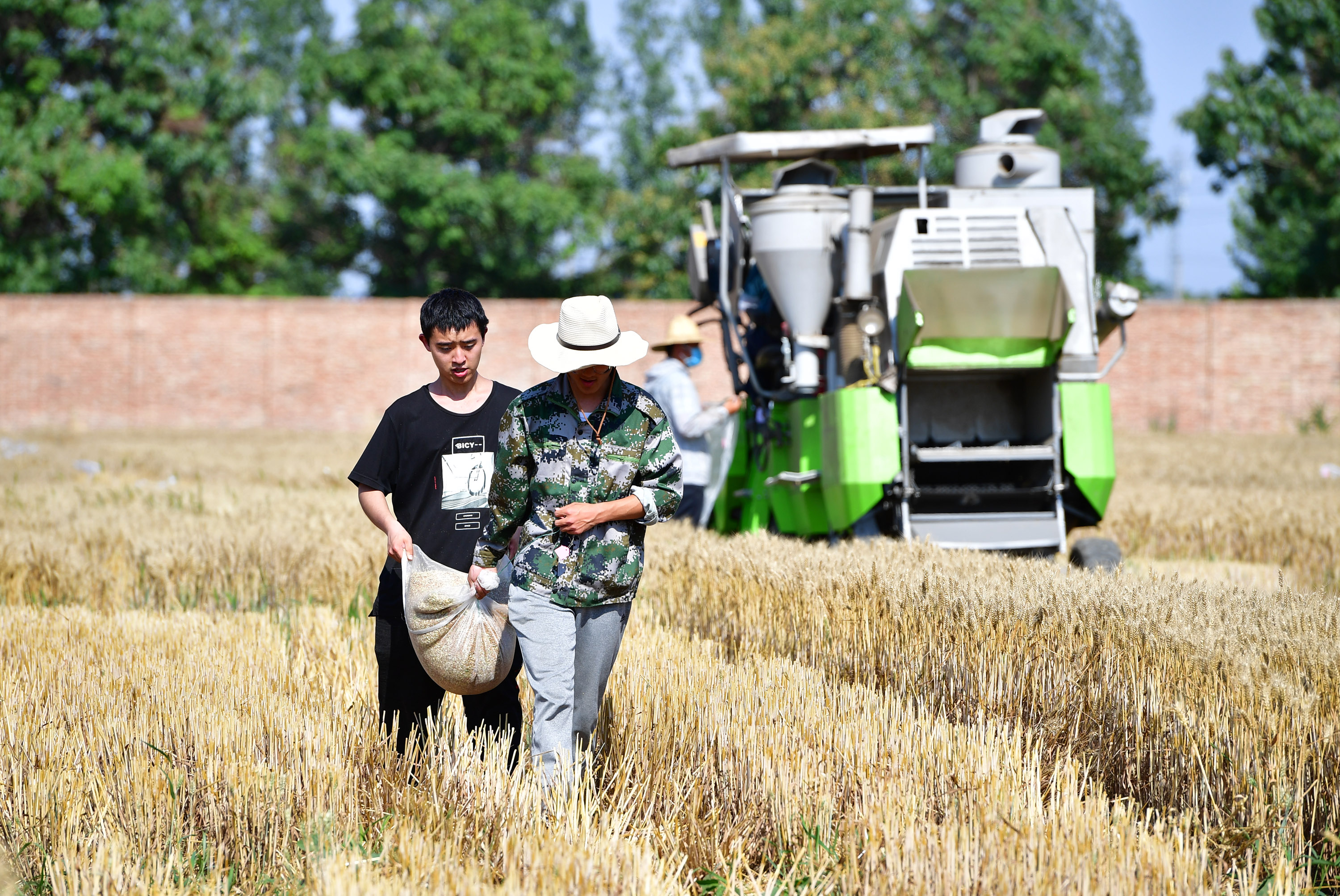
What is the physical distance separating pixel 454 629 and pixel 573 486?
22.4 inches

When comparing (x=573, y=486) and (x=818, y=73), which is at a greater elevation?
(x=818, y=73)

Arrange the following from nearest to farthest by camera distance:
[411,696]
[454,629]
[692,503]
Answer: [454,629], [411,696], [692,503]

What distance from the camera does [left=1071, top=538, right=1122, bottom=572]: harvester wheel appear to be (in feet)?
29.0

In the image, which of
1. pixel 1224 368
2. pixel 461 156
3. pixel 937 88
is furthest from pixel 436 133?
pixel 1224 368

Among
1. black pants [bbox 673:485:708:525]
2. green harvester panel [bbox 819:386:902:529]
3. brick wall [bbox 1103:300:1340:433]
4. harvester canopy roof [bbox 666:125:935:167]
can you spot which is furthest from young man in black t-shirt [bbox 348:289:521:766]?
brick wall [bbox 1103:300:1340:433]

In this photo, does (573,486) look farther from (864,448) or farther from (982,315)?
(982,315)

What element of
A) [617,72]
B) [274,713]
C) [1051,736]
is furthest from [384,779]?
[617,72]

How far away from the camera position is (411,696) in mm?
4773

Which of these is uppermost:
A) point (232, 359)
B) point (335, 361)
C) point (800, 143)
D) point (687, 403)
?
point (800, 143)

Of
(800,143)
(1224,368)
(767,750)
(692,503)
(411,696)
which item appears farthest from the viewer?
(1224,368)

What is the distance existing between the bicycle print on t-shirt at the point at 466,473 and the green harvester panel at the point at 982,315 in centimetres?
406

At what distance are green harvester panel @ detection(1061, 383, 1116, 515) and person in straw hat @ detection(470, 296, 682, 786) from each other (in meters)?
4.74

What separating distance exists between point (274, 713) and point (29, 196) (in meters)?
32.7

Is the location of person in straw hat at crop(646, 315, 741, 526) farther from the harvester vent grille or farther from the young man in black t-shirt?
the young man in black t-shirt
